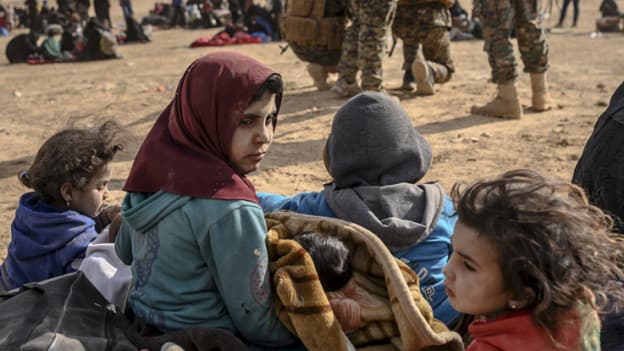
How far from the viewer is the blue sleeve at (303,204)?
2.60m

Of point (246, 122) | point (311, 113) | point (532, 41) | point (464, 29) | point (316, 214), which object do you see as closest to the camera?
point (246, 122)

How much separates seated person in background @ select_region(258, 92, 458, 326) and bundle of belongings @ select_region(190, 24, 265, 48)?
12941mm

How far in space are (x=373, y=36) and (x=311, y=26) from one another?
103cm

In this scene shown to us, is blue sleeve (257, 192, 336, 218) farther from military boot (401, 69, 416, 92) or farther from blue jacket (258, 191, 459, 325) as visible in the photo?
military boot (401, 69, 416, 92)

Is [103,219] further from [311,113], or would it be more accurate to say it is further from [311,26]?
[311,26]

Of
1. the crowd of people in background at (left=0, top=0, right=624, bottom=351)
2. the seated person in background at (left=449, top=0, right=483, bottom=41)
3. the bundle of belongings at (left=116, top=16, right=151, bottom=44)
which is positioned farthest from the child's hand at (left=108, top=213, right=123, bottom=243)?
the bundle of belongings at (left=116, top=16, right=151, bottom=44)

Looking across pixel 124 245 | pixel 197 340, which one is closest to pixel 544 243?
pixel 197 340

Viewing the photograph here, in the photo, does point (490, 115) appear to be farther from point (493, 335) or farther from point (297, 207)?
point (493, 335)

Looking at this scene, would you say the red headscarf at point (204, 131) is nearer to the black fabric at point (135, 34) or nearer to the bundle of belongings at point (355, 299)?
the bundle of belongings at point (355, 299)

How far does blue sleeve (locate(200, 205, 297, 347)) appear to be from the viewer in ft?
7.09

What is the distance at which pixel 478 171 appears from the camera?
5.30 m

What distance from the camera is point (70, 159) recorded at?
2910 mm

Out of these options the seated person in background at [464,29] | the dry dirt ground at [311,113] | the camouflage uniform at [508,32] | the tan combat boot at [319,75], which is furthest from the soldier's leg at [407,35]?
the seated person in background at [464,29]

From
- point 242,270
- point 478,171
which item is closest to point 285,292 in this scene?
point 242,270
